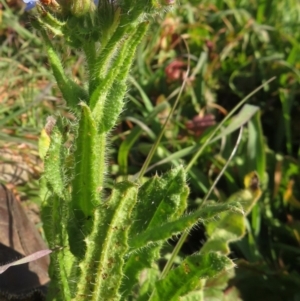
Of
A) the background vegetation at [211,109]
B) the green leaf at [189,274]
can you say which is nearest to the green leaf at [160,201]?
the green leaf at [189,274]

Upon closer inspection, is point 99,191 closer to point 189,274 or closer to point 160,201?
point 160,201

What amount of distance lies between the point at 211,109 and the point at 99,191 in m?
1.32

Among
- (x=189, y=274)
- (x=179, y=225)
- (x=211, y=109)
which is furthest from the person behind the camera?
(x=211, y=109)

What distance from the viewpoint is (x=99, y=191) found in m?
1.40

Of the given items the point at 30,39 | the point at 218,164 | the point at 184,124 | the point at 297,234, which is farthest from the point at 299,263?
the point at 30,39

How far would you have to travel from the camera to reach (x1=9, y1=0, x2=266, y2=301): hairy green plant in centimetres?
125

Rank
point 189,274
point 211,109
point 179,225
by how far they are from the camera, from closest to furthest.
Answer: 1. point 179,225
2. point 189,274
3. point 211,109

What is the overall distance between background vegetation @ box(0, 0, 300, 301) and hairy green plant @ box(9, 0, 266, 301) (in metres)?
0.45

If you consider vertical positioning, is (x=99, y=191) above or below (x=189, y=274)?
above

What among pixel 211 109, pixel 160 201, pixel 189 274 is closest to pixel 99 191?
pixel 160 201

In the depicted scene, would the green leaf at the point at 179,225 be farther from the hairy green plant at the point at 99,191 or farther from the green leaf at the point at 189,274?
the green leaf at the point at 189,274

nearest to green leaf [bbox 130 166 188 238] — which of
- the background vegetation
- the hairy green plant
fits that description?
the hairy green plant

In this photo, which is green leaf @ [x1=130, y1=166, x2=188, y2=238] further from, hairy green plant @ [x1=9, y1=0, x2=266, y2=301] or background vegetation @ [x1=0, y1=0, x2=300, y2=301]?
background vegetation @ [x1=0, y1=0, x2=300, y2=301]

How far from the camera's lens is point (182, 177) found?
1438mm
